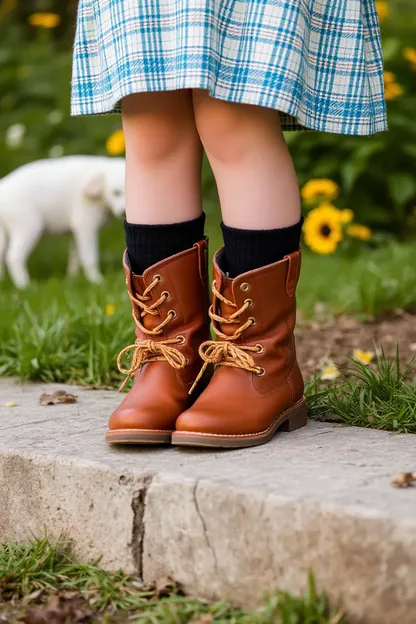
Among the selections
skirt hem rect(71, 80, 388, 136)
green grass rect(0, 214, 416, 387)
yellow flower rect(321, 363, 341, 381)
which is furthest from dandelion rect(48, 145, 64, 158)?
skirt hem rect(71, 80, 388, 136)

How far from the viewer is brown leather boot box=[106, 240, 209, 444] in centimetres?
155

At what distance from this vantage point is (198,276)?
166 centimetres

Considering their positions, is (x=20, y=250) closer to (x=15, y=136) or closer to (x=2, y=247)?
(x=2, y=247)

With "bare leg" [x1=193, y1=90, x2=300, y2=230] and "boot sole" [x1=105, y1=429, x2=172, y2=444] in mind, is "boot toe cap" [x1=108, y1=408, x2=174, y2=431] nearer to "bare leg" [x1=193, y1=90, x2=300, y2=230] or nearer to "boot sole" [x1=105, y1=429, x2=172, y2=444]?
"boot sole" [x1=105, y1=429, x2=172, y2=444]

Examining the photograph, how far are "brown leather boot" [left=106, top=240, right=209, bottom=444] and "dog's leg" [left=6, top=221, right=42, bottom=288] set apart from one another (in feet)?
7.33

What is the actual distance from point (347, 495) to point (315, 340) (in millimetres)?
1534

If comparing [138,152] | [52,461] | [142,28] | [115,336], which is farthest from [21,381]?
[142,28]

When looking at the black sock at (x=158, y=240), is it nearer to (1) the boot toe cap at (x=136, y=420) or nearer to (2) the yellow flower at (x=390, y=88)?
(1) the boot toe cap at (x=136, y=420)

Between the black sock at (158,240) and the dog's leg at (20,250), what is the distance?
2222 millimetres

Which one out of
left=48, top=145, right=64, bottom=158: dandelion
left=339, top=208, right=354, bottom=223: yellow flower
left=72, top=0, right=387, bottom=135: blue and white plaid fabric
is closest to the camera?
left=72, top=0, right=387, bottom=135: blue and white plaid fabric

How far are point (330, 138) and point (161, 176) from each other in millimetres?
3081

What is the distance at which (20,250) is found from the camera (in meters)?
3.82

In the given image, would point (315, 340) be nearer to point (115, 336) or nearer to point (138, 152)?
point (115, 336)

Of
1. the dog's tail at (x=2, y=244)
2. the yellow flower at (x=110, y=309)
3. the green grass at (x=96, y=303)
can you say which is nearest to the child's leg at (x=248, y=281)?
the green grass at (x=96, y=303)
